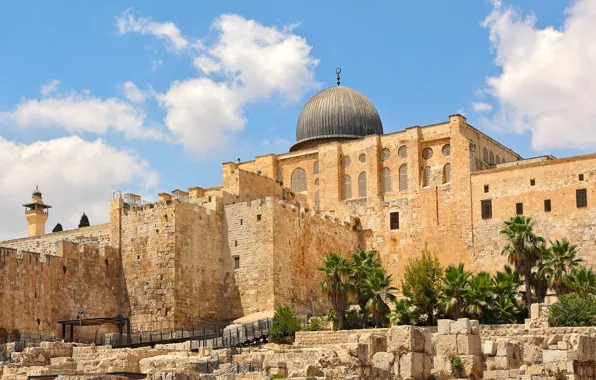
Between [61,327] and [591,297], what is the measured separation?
2075cm

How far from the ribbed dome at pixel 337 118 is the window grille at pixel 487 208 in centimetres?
951

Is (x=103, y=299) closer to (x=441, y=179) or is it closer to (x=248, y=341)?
(x=248, y=341)

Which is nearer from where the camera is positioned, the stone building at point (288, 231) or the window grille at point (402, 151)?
the stone building at point (288, 231)

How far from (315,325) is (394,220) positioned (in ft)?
34.7

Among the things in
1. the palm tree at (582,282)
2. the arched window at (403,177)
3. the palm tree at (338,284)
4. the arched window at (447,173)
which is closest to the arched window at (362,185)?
the arched window at (403,177)

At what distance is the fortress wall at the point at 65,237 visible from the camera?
46000 mm

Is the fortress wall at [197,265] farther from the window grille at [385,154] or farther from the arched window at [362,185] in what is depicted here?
the window grille at [385,154]

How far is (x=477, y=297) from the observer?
123 ft

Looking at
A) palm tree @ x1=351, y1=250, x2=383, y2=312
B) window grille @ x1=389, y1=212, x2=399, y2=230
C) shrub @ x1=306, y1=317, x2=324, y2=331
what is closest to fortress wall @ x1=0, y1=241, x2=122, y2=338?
shrub @ x1=306, y1=317, x2=324, y2=331

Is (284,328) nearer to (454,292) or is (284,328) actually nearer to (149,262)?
(454,292)

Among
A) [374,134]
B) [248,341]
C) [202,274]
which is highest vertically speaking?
[374,134]

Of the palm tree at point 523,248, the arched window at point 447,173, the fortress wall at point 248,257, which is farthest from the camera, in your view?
the arched window at point 447,173

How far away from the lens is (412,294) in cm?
3938

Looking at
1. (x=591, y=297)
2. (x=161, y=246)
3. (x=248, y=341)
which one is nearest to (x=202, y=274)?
(x=161, y=246)
